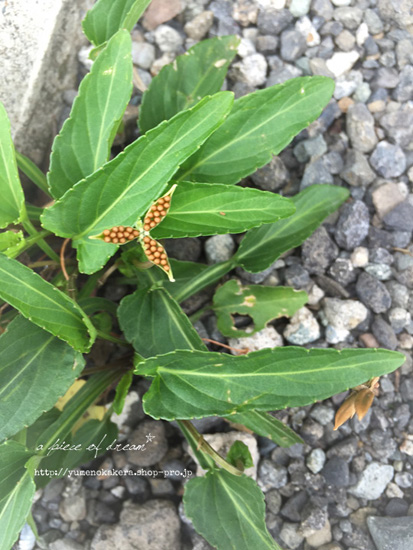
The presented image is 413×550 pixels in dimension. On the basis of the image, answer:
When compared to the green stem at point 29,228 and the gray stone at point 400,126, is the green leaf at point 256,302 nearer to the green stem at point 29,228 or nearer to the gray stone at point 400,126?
the green stem at point 29,228

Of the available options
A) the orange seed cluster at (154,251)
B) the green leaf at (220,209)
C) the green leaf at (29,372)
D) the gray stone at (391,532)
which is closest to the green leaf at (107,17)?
the green leaf at (220,209)

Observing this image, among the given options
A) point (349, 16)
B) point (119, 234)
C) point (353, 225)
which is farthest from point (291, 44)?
point (119, 234)

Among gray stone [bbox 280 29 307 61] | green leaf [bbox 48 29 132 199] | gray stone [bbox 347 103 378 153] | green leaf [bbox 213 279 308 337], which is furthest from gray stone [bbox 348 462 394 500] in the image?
gray stone [bbox 280 29 307 61]

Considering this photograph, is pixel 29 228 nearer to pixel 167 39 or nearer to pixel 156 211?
pixel 156 211

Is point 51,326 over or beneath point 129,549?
over

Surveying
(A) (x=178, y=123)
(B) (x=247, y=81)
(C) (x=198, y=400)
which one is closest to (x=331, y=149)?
(B) (x=247, y=81)

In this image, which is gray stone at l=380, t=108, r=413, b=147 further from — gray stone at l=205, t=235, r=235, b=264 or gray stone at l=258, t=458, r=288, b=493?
gray stone at l=258, t=458, r=288, b=493

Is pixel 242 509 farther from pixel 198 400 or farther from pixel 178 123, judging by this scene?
pixel 178 123

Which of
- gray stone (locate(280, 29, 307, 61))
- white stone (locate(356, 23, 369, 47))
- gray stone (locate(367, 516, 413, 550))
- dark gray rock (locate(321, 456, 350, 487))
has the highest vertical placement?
gray stone (locate(280, 29, 307, 61))
